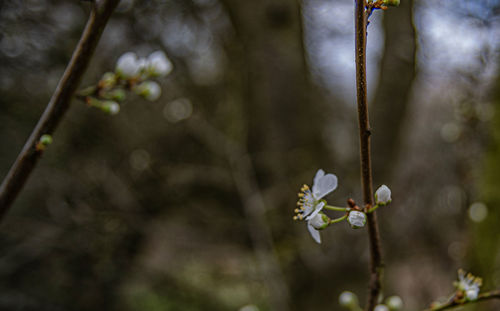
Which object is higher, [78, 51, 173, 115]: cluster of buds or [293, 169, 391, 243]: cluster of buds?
[78, 51, 173, 115]: cluster of buds

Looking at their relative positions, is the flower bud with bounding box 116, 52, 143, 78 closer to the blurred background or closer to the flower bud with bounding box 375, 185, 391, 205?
the flower bud with bounding box 375, 185, 391, 205

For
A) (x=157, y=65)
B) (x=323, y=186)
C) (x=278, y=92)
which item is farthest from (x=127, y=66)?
(x=278, y=92)

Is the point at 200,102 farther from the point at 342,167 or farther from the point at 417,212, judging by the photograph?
the point at 417,212

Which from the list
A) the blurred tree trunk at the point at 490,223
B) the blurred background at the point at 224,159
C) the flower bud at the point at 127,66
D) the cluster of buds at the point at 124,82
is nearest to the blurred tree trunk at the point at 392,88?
the blurred background at the point at 224,159

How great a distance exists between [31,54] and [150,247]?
1.99 m

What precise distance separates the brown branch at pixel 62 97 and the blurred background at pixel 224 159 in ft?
6.40

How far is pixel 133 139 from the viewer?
10.8ft

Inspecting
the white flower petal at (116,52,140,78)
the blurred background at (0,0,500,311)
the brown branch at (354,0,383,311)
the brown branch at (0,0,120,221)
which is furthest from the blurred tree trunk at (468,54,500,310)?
the brown branch at (0,0,120,221)

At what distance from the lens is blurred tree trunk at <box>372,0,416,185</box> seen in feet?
9.21

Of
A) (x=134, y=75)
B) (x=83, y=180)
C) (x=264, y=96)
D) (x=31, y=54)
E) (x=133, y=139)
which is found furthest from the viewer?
(x=133, y=139)

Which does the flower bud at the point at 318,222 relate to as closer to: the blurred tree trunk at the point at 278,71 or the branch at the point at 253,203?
the branch at the point at 253,203

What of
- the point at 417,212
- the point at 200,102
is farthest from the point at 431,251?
the point at 200,102

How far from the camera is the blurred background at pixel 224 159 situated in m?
2.59

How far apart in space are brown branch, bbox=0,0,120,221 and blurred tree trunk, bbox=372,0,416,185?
98.9 inches
